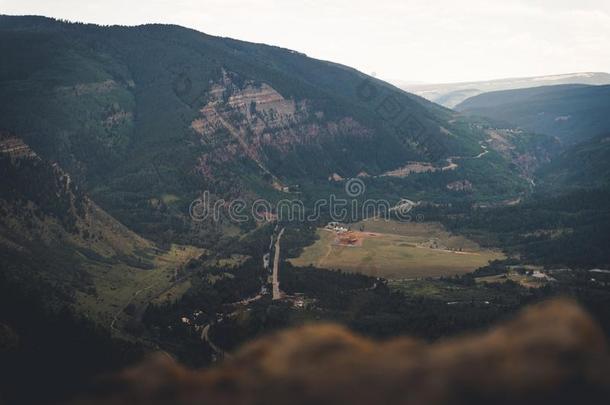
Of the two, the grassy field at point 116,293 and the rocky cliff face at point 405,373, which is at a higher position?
the rocky cliff face at point 405,373

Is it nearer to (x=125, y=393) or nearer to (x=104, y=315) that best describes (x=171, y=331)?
(x=104, y=315)

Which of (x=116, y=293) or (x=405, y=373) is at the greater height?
(x=405, y=373)

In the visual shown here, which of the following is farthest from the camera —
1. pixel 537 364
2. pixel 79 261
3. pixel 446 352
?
pixel 79 261

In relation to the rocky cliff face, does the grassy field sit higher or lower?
lower

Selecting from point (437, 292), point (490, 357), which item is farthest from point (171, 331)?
point (490, 357)

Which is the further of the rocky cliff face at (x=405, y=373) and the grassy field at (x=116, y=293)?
the grassy field at (x=116, y=293)

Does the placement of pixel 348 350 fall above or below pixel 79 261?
above

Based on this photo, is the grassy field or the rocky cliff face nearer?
Answer: the rocky cliff face

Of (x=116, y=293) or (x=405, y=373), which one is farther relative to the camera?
(x=116, y=293)
